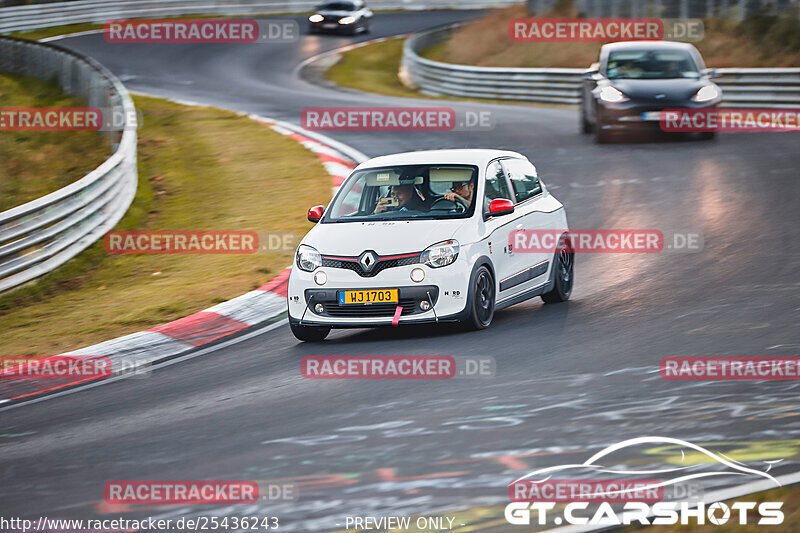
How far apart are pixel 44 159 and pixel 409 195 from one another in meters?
12.5

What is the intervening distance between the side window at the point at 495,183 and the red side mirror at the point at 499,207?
0.17 m

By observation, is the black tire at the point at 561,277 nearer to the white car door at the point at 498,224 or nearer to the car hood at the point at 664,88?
the white car door at the point at 498,224

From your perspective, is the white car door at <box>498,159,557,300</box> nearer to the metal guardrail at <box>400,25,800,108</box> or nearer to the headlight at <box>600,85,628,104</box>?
the headlight at <box>600,85,628,104</box>

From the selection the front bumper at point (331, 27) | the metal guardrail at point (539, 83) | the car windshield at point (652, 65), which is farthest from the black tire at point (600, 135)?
the front bumper at point (331, 27)

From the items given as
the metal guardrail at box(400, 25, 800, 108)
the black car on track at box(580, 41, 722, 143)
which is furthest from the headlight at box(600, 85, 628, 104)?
the metal guardrail at box(400, 25, 800, 108)

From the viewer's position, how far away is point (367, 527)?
5.69 meters

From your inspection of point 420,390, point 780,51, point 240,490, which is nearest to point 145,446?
point 240,490

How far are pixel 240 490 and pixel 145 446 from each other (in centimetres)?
A: 120

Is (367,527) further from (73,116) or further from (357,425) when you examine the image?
(73,116)

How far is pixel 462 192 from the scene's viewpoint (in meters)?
10.5

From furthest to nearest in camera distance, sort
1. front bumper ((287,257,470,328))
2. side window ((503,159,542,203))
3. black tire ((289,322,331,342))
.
→ side window ((503,159,542,203)) → black tire ((289,322,331,342)) → front bumper ((287,257,470,328))

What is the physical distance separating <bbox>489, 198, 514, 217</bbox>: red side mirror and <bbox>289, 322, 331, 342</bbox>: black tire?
1.67m

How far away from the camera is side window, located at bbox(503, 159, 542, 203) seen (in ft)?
36.7

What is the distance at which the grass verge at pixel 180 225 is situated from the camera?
38.0 feet
